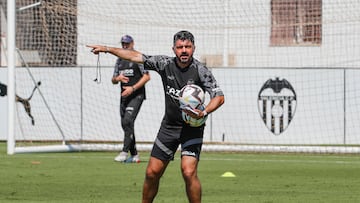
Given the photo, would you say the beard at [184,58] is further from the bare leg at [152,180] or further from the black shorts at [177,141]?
the bare leg at [152,180]

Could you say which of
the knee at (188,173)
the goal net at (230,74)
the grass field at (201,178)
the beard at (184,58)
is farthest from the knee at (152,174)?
the goal net at (230,74)

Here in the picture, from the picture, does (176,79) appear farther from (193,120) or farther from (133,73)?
(133,73)

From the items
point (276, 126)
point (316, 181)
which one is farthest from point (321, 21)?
point (316, 181)

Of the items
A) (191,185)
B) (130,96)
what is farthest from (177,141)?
(130,96)

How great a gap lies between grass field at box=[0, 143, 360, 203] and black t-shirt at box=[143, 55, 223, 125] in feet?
5.77

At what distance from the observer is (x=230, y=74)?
22.3 m

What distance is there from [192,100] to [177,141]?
2.11 ft

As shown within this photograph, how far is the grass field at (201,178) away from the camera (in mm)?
11789

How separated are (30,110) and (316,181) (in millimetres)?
10725

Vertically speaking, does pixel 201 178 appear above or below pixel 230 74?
below

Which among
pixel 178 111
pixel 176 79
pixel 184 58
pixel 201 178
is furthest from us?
pixel 201 178

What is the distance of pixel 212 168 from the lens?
15812 mm

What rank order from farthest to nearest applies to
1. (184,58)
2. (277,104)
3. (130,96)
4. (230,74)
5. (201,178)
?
1. (230,74)
2. (277,104)
3. (130,96)
4. (201,178)
5. (184,58)

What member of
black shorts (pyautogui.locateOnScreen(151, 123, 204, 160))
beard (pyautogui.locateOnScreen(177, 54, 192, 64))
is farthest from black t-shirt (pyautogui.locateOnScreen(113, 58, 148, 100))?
beard (pyautogui.locateOnScreen(177, 54, 192, 64))
